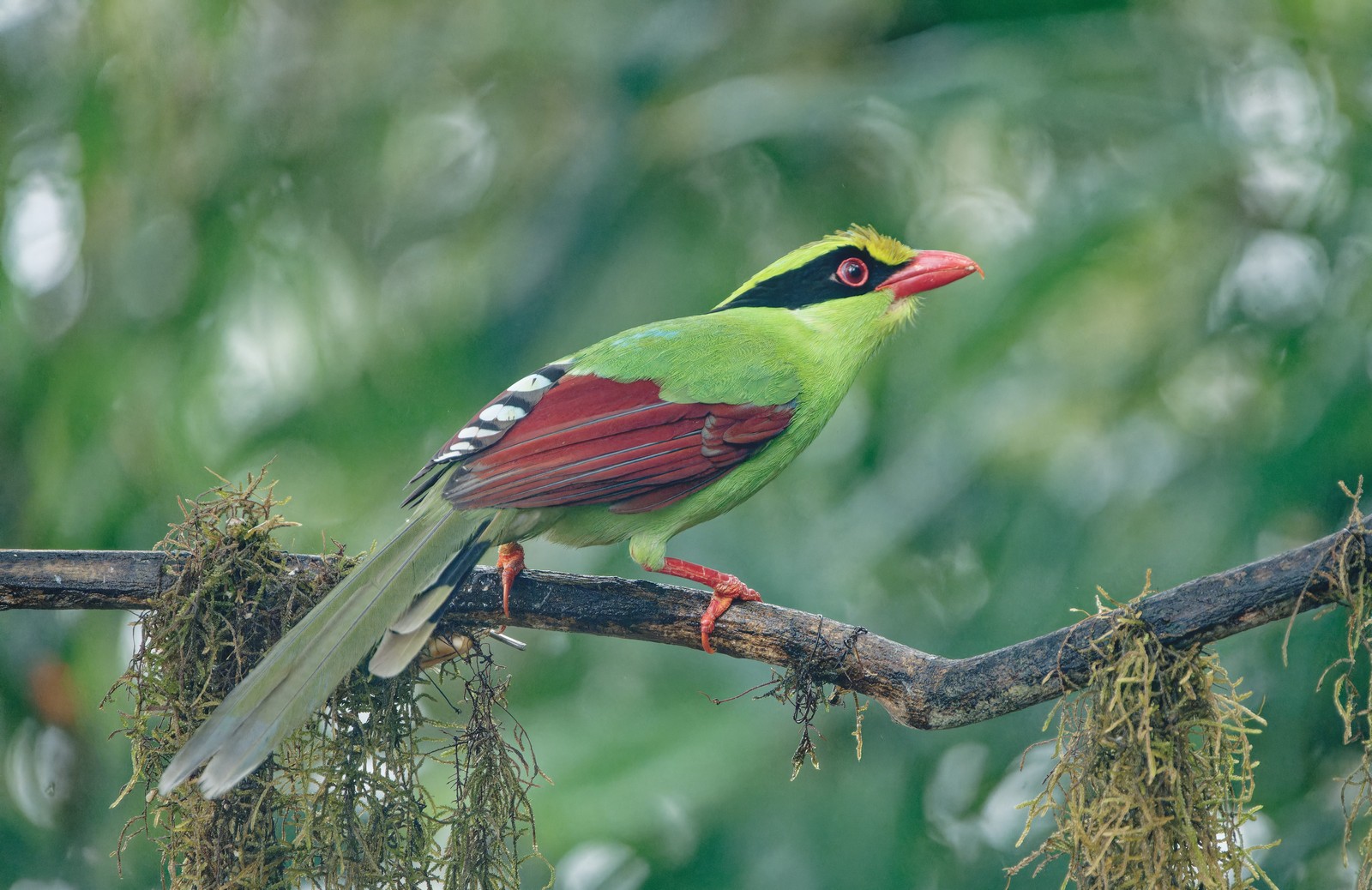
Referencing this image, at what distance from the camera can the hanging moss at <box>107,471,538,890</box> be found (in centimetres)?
283

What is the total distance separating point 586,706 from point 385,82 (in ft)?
9.21

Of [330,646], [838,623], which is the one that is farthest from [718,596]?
[330,646]

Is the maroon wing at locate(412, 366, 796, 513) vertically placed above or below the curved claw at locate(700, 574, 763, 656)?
above

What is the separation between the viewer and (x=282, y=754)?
2934 mm

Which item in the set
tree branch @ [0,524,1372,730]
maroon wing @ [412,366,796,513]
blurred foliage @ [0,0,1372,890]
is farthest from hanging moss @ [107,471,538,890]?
blurred foliage @ [0,0,1372,890]

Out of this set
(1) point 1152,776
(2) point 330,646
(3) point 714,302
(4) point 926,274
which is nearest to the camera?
(1) point 1152,776

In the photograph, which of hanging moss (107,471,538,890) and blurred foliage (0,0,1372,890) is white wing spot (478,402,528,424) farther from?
blurred foliage (0,0,1372,890)

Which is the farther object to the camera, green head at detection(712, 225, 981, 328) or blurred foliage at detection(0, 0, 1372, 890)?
blurred foliage at detection(0, 0, 1372, 890)

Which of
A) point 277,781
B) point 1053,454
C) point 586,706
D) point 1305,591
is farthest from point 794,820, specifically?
point 1305,591

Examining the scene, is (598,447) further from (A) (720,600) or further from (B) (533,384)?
(A) (720,600)

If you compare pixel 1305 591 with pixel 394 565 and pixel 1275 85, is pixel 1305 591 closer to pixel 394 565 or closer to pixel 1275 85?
pixel 394 565

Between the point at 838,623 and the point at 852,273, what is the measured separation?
55.0 inches

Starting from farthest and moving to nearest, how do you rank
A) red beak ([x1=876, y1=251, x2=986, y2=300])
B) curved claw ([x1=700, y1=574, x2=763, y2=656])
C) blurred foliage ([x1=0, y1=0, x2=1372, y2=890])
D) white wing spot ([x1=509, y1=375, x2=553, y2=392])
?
blurred foliage ([x1=0, y1=0, x2=1372, y2=890]), red beak ([x1=876, y1=251, x2=986, y2=300]), white wing spot ([x1=509, y1=375, x2=553, y2=392]), curved claw ([x1=700, y1=574, x2=763, y2=656])

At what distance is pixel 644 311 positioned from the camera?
5082mm
